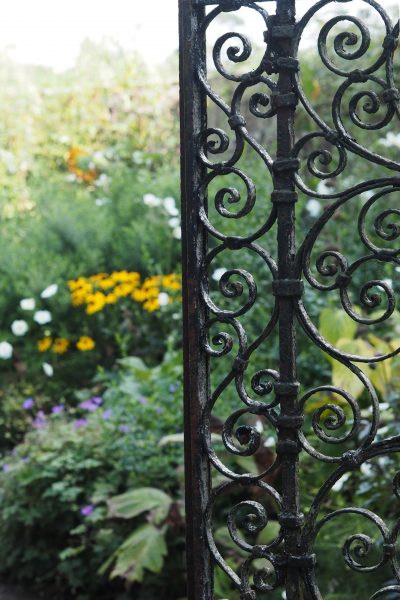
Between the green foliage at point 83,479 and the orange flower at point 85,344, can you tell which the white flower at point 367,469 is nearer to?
the green foliage at point 83,479

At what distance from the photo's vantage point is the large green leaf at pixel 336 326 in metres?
2.97

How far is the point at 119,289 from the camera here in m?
4.52

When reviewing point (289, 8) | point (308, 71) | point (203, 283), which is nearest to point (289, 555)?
point (203, 283)

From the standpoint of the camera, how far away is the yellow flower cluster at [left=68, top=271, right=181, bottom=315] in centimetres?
437

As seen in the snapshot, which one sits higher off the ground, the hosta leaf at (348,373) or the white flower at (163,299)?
the hosta leaf at (348,373)

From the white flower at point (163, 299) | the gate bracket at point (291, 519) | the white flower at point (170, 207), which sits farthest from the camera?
the white flower at point (170, 207)

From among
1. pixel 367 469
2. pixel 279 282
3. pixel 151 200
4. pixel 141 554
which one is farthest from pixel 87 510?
pixel 151 200

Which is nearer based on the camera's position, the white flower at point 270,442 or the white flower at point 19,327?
the white flower at point 270,442

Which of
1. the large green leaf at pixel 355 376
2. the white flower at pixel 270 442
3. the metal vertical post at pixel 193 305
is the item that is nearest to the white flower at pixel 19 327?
the white flower at pixel 270 442

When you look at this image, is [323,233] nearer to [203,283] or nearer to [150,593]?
[150,593]

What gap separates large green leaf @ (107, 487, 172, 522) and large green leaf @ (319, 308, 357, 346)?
2.51 feet

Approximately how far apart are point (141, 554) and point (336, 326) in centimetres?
98

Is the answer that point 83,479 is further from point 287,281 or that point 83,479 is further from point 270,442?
point 287,281

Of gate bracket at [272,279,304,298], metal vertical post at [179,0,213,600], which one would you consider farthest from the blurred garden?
gate bracket at [272,279,304,298]
